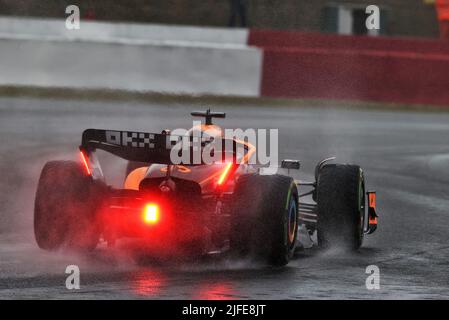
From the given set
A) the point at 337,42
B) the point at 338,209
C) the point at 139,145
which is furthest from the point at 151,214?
the point at 337,42

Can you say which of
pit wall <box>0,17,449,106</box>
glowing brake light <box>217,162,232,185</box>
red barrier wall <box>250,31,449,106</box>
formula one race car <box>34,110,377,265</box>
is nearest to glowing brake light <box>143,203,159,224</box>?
formula one race car <box>34,110,377,265</box>

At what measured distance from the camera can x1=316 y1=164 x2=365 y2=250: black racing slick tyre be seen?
30.3 feet

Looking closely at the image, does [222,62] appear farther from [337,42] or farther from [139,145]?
[139,145]

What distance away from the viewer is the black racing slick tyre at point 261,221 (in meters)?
8.32

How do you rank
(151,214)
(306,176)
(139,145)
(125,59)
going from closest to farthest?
(151,214), (139,145), (306,176), (125,59)

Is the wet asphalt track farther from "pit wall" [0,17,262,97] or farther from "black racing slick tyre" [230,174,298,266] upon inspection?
"pit wall" [0,17,262,97]

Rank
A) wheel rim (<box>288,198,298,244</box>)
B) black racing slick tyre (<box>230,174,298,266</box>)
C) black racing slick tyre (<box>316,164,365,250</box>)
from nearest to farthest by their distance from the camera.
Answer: black racing slick tyre (<box>230,174,298,266</box>)
wheel rim (<box>288,198,298,244</box>)
black racing slick tyre (<box>316,164,365,250</box>)

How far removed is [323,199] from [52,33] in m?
12.2

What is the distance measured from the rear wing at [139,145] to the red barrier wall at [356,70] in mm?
12525

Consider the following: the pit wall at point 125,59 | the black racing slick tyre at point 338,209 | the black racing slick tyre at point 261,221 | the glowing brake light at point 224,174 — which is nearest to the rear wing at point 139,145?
the glowing brake light at point 224,174

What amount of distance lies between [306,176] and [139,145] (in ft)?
17.1

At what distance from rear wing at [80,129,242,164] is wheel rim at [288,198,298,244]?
513 mm

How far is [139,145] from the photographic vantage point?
8570mm

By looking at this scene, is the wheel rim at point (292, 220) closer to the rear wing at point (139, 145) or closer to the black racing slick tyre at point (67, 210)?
the rear wing at point (139, 145)
